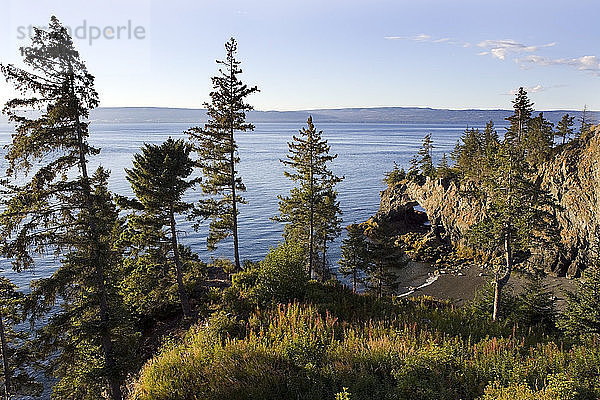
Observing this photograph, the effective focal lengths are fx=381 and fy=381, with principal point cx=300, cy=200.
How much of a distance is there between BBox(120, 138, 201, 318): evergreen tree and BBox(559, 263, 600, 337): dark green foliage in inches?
716

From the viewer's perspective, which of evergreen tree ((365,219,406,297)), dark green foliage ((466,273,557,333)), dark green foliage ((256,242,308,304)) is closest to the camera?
dark green foliage ((256,242,308,304))

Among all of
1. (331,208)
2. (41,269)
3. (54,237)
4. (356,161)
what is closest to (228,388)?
(54,237)

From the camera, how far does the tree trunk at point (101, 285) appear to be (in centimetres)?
1183

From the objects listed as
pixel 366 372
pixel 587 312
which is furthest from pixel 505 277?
pixel 366 372

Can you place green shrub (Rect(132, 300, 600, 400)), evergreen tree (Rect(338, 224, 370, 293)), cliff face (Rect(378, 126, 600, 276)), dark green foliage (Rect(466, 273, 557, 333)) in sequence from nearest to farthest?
green shrub (Rect(132, 300, 600, 400))
dark green foliage (Rect(466, 273, 557, 333))
evergreen tree (Rect(338, 224, 370, 293))
cliff face (Rect(378, 126, 600, 276))

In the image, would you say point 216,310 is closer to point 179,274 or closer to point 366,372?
point 179,274

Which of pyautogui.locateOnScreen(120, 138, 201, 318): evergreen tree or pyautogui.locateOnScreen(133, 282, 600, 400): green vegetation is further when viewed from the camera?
pyautogui.locateOnScreen(120, 138, 201, 318): evergreen tree

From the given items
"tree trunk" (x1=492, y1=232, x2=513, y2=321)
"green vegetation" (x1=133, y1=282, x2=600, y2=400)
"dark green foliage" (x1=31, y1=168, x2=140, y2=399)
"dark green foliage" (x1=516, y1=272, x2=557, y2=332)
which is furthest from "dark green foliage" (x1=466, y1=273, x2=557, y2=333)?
"dark green foliage" (x1=31, y1=168, x2=140, y2=399)

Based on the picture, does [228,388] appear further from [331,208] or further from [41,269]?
[41,269]

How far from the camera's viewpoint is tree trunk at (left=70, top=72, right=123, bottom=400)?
1183 centimetres

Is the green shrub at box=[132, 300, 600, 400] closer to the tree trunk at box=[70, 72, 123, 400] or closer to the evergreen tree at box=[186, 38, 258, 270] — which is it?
the tree trunk at box=[70, 72, 123, 400]

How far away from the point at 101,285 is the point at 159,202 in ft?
21.4

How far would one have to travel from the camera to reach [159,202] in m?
18.3

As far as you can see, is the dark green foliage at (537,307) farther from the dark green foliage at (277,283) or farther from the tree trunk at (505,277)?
the dark green foliage at (277,283)
